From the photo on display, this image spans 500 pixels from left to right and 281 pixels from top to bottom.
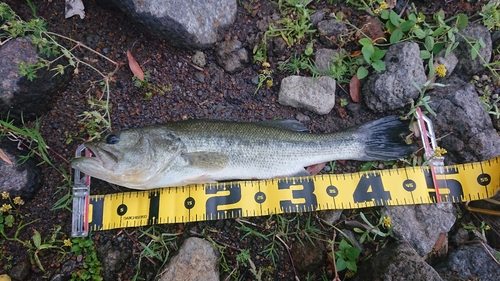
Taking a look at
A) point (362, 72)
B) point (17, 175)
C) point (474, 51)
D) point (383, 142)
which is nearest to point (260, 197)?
point (383, 142)

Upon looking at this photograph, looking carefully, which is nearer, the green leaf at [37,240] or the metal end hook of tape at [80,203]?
the green leaf at [37,240]

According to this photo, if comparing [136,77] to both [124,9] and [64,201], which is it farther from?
[64,201]

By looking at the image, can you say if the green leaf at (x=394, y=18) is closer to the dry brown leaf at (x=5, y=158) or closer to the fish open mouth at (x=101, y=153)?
the fish open mouth at (x=101, y=153)

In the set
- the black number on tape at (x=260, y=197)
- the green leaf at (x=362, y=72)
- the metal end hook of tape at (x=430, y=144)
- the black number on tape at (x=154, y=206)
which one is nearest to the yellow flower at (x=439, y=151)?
the metal end hook of tape at (x=430, y=144)

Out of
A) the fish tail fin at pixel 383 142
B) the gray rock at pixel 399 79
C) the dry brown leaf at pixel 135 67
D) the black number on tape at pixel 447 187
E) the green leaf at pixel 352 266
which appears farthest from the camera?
the dry brown leaf at pixel 135 67

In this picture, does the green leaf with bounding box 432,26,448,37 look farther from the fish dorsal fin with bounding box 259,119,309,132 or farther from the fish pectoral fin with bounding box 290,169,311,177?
the fish pectoral fin with bounding box 290,169,311,177
